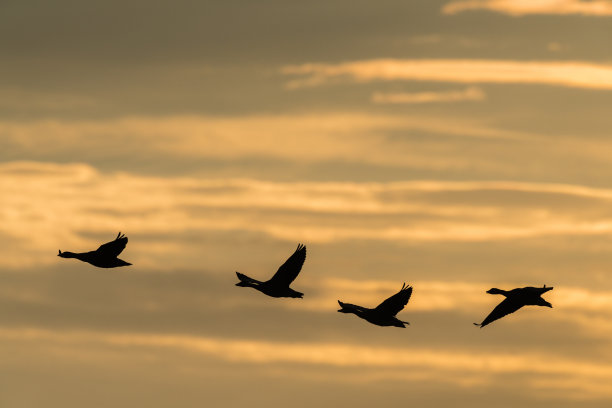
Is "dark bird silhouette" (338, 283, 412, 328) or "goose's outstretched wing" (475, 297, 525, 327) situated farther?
"goose's outstretched wing" (475, 297, 525, 327)

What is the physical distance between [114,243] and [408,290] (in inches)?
878

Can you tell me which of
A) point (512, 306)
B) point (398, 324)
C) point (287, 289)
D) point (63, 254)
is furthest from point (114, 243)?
point (512, 306)

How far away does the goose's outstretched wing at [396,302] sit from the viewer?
100 meters

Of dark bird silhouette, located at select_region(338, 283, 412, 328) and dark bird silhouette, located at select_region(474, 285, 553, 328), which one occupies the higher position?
dark bird silhouette, located at select_region(474, 285, 553, 328)

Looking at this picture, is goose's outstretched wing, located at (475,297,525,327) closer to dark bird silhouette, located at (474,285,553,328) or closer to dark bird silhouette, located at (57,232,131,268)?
dark bird silhouette, located at (474,285,553,328)

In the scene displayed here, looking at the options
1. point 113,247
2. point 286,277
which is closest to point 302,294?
point 286,277

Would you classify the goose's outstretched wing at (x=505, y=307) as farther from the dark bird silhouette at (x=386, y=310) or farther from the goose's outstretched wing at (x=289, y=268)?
the goose's outstretched wing at (x=289, y=268)

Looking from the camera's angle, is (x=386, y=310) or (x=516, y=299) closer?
(x=386, y=310)

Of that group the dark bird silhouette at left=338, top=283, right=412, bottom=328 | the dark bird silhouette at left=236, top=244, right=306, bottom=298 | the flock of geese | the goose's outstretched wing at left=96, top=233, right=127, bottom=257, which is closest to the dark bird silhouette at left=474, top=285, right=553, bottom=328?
the flock of geese

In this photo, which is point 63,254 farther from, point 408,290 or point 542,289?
point 542,289

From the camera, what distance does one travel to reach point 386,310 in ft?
330

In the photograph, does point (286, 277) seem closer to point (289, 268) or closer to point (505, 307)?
point (289, 268)

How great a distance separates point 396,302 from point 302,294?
22.1 ft

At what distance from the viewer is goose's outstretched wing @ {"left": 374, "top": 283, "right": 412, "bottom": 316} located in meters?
100
